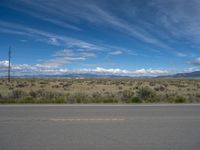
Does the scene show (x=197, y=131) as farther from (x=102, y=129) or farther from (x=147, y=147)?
(x=102, y=129)

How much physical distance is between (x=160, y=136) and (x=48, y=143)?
136 inches

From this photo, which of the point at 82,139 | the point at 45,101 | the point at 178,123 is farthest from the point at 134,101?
the point at 82,139

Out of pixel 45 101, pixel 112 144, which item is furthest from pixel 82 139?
pixel 45 101

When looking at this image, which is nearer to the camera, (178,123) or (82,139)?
(82,139)

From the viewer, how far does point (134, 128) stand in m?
8.55

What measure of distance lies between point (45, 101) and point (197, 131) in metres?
12.4

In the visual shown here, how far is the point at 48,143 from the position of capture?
6668 millimetres

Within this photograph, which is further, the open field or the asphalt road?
the open field

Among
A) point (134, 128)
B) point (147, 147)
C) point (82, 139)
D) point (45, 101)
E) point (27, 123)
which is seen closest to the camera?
point (147, 147)

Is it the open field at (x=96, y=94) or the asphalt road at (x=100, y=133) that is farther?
the open field at (x=96, y=94)

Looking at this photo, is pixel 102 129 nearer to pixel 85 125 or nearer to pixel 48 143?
pixel 85 125

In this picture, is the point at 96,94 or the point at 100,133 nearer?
the point at 100,133

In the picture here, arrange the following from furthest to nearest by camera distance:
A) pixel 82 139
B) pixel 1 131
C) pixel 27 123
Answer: pixel 27 123
pixel 1 131
pixel 82 139

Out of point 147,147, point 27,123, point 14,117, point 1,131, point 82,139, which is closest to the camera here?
point 147,147
